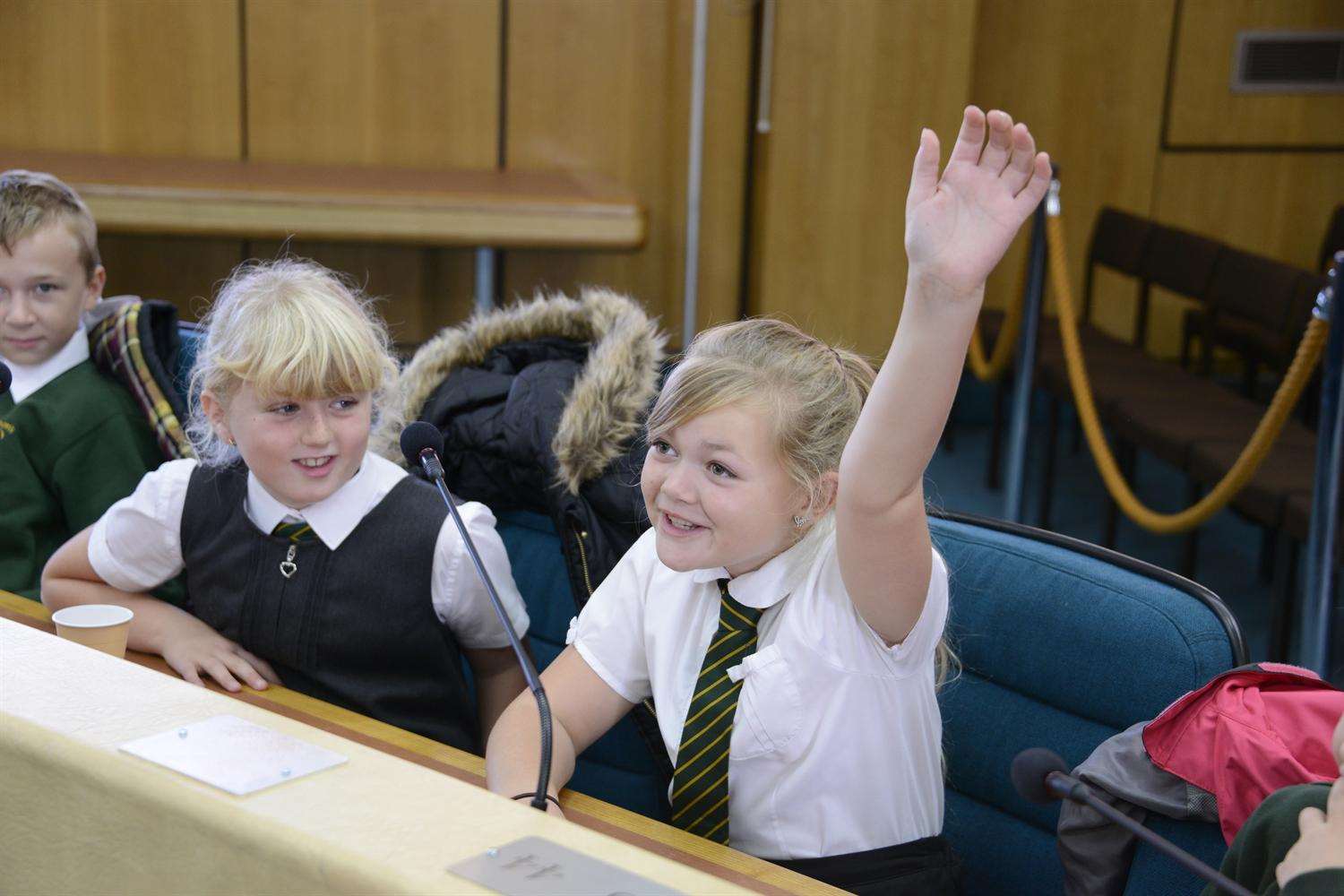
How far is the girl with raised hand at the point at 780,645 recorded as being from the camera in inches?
52.4

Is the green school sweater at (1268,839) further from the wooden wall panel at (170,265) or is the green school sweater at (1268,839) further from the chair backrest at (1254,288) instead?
the wooden wall panel at (170,265)

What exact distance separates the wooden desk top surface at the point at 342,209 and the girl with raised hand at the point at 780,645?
269cm

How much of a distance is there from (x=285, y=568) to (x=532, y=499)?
383 mm

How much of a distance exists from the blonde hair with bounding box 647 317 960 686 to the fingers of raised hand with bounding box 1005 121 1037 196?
1.23ft

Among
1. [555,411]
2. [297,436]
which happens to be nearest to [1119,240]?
[555,411]

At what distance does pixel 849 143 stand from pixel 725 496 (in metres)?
3.49

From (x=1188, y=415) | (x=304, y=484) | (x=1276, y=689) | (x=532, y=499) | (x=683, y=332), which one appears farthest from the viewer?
(x=683, y=332)

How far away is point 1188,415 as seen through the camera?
385 centimetres

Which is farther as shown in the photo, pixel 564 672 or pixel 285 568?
pixel 285 568

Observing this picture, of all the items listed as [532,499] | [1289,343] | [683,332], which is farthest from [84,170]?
[1289,343]

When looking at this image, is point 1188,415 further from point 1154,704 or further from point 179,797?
point 179,797

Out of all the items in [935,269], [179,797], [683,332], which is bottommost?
[683,332]

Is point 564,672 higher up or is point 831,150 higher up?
point 831,150

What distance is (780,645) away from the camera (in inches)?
53.1
